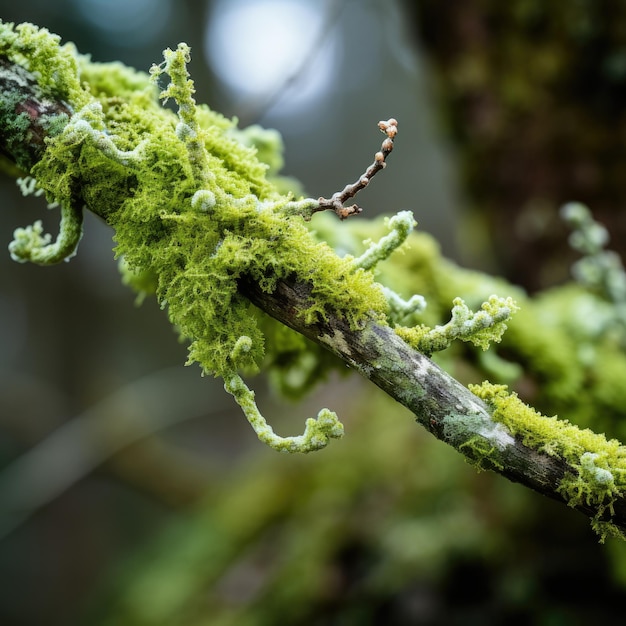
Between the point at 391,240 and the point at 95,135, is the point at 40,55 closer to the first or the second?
the point at 95,135

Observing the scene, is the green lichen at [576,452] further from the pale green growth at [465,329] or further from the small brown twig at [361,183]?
the small brown twig at [361,183]

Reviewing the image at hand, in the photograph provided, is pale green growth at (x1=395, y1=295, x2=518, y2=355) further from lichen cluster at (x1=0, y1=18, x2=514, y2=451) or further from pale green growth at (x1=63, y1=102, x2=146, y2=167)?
pale green growth at (x1=63, y1=102, x2=146, y2=167)

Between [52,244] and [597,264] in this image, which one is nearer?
[52,244]

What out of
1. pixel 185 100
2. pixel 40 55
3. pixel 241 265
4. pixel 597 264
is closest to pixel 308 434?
pixel 241 265

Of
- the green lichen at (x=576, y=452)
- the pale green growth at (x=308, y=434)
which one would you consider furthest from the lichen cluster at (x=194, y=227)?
the green lichen at (x=576, y=452)

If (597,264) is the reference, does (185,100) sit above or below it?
below

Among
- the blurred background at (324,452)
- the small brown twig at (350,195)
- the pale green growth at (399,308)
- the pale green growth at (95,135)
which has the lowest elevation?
the pale green growth at (95,135)

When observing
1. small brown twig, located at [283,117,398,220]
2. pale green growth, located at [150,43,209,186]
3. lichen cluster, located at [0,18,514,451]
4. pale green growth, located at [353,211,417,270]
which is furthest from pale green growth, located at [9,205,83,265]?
pale green growth, located at [353,211,417,270]
